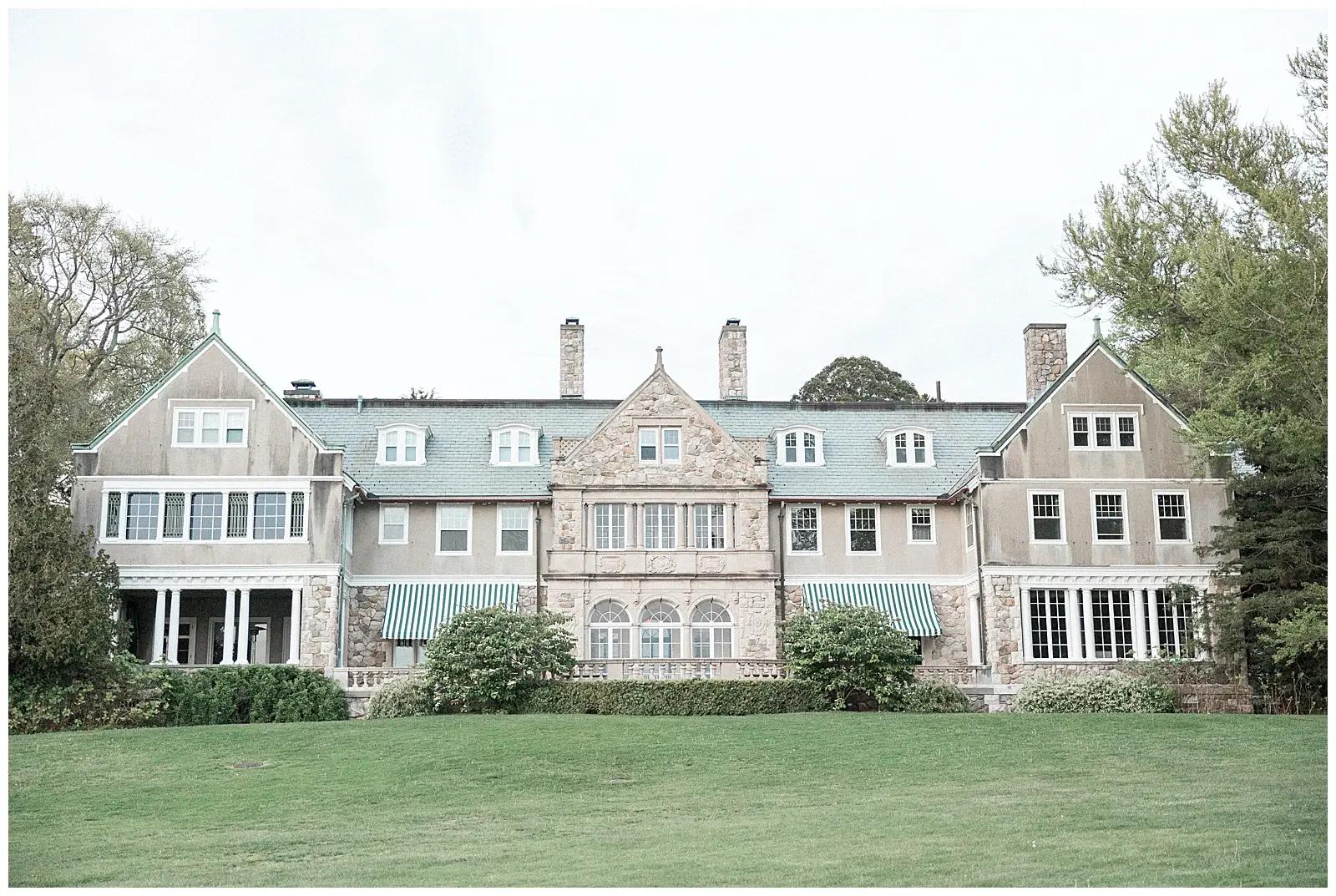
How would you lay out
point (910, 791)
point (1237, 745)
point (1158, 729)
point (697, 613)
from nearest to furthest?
point (910, 791) → point (1237, 745) → point (1158, 729) → point (697, 613)

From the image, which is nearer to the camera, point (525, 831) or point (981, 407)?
point (525, 831)

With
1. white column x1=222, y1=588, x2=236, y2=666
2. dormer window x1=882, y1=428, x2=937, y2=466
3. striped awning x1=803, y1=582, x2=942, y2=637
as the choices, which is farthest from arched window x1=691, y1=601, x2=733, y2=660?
white column x1=222, y1=588, x2=236, y2=666

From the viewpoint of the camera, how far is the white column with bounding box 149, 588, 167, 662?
3384cm

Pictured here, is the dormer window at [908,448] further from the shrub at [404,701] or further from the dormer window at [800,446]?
the shrub at [404,701]

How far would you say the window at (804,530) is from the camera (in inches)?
1468

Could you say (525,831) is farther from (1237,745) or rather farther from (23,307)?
(23,307)

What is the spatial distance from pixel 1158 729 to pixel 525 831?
13590 millimetres

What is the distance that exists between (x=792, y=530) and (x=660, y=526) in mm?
3636

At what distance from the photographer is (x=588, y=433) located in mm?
39719

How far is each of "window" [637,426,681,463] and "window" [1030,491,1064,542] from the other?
9.22 meters

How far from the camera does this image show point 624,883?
13.8 m

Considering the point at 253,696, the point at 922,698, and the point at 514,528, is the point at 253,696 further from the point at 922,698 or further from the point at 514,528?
the point at 922,698

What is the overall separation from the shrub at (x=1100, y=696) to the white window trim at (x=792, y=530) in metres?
7.20

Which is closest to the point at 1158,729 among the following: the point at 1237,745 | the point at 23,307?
the point at 1237,745
